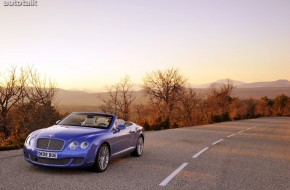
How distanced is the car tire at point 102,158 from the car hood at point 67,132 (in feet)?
1.28

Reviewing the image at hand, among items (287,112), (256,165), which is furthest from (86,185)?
(287,112)

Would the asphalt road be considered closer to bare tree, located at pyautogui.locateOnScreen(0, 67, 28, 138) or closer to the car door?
the car door

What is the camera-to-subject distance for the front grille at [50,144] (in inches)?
291

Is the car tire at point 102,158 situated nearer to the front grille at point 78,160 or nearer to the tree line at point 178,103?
the front grille at point 78,160

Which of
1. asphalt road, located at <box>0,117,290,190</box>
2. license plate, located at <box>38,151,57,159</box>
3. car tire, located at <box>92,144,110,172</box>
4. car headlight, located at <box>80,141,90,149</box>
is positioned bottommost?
asphalt road, located at <box>0,117,290,190</box>

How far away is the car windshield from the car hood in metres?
0.50

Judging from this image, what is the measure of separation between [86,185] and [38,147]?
1635 millimetres

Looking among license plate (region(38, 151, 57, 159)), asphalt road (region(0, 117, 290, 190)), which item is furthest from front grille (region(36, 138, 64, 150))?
asphalt road (region(0, 117, 290, 190))

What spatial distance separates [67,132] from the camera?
7.85 meters

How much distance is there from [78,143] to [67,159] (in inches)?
16.0

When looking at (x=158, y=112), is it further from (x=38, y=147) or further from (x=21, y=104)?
(x=38, y=147)

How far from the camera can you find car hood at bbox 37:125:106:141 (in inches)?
298

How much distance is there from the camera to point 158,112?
4509 cm

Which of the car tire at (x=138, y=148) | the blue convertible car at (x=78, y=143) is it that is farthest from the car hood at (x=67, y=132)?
the car tire at (x=138, y=148)
